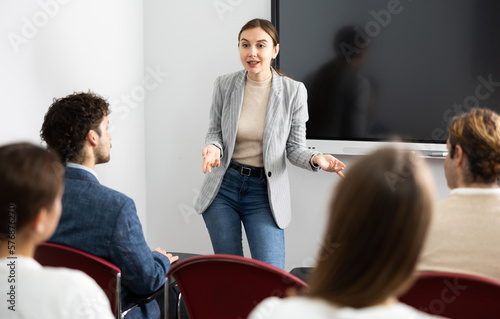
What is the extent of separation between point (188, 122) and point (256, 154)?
123 cm

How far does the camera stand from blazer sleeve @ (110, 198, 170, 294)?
1.83 meters

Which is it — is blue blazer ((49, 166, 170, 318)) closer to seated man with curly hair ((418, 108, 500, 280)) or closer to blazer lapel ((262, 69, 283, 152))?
seated man with curly hair ((418, 108, 500, 280))

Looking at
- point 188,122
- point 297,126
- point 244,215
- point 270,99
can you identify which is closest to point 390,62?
point 297,126

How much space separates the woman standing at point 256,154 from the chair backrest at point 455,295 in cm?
139

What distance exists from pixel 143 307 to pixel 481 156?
4.56 feet

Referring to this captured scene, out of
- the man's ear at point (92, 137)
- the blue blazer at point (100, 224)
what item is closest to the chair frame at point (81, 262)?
the blue blazer at point (100, 224)

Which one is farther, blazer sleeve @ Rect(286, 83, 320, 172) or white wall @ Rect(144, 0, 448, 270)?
white wall @ Rect(144, 0, 448, 270)

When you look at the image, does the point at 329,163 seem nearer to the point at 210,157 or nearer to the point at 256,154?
the point at 256,154

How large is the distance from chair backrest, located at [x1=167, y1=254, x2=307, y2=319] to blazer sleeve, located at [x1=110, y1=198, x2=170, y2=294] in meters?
0.28

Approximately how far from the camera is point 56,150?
6.59ft

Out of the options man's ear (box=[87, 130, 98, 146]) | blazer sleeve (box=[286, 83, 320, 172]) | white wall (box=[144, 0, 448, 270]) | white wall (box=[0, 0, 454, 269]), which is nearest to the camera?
man's ear (box=[87, 130, 98, 146])

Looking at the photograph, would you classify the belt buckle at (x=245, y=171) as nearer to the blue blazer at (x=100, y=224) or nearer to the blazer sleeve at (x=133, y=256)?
the blazer sleeve at (x=133, y=256)

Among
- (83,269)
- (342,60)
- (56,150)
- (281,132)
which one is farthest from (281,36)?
(83,269)

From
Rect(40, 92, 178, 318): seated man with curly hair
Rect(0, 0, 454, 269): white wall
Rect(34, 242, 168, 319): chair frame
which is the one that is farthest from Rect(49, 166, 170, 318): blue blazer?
Rect(0, 0, 454, 269): white wall
